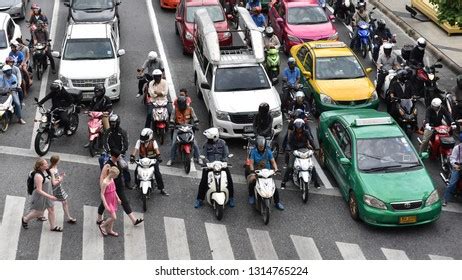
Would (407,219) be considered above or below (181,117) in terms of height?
above

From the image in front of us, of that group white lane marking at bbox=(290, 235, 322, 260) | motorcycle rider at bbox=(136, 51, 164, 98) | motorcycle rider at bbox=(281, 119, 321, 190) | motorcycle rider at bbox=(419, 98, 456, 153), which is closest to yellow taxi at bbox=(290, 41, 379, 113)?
motorcycle rider at bbox=(419, 98, 456, 153)

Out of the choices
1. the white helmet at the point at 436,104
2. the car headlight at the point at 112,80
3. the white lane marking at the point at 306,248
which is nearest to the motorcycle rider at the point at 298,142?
the white lane marking at the point at 306,248

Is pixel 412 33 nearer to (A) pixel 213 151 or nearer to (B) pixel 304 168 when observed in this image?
(B) pixel 304 168

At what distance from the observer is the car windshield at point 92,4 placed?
26.3m

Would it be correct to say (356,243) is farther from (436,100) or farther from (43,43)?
(43,43)

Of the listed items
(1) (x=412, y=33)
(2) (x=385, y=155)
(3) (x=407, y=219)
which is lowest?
(1) (x=412, y=33)

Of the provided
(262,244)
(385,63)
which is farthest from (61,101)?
(385,63)

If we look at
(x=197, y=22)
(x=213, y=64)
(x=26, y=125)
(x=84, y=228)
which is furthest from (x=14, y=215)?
(x=197, y=22)

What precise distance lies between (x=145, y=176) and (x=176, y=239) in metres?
1.72

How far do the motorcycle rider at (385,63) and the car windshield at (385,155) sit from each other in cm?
587

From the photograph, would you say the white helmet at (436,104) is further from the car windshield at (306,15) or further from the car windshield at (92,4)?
the car windshield at (92,4)

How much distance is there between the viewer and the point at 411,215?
14.2 meters

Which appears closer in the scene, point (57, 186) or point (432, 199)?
point (57, 186)

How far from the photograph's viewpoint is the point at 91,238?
14.2 meters
